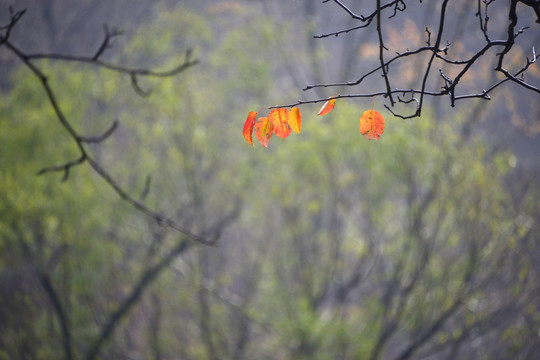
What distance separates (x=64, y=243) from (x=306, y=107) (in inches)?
151

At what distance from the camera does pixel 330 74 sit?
8.77 metres

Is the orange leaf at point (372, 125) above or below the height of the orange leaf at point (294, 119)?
below

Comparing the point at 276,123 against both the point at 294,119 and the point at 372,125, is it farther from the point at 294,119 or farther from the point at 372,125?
the point at 372,125

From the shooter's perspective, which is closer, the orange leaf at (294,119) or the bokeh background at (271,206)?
the orange leaf at (294,119)

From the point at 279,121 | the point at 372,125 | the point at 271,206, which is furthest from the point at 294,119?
the point at 271,206

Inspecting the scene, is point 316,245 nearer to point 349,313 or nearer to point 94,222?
point 349,313

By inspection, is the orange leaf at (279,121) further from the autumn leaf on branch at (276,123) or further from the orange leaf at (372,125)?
the orange leaf at (372,125)

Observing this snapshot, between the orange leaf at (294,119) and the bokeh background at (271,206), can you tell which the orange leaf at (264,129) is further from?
the bokeh background at (271,206)

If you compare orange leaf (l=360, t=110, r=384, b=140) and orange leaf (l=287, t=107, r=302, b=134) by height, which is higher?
orange leaf (l=287, t=107, r=302, b=134)

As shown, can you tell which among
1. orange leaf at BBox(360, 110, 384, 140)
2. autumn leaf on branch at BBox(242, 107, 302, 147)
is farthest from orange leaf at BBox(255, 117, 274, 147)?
orange leaf at BBox(360, 110, 384, 140)

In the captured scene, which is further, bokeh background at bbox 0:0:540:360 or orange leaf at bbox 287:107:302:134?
bokeh background at bbox 0:0:540:360

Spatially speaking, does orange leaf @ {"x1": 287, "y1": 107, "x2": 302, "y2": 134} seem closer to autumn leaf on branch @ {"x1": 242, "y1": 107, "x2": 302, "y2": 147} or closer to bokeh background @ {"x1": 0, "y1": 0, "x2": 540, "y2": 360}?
autumn leaf on branch @ {"x1": 242, "y1": 107, "x2": 302, "y2": 147}

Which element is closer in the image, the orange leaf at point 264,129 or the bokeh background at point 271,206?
the orange leaf at point 264,129

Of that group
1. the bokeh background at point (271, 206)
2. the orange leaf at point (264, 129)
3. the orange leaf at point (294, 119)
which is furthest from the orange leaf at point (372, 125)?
the bokeh background at point (271, 206)
